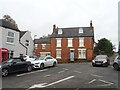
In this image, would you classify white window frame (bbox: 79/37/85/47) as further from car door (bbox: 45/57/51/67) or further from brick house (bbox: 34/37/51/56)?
car door (bbox: 45/57/51/67)

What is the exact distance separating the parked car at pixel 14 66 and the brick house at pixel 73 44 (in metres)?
29.5

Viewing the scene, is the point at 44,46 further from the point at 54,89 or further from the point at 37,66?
the point at 54,89

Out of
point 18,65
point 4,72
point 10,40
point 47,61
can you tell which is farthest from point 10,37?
point 4,72

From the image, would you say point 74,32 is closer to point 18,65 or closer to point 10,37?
point 10,37

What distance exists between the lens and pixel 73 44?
51.3 m

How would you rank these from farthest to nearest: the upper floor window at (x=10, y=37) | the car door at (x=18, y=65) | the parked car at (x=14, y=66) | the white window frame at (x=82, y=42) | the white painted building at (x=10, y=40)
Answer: the white window frame at (x=82, y=42)
the upper floor window at (x=10, y=37)
the white painted building at (x=10, y=40)
the car door at (x=18, y=65)
the parked car at (x=14, y=66)

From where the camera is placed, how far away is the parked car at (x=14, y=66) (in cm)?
1802

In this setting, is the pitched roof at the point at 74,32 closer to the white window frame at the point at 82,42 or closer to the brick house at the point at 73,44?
the brick house at the point at 73,44

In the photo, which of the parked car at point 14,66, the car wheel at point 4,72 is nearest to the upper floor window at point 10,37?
the parked car at point 14,66

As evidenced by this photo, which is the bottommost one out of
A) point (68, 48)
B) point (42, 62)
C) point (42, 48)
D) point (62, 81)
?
point (62, 81)

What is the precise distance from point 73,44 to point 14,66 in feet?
108

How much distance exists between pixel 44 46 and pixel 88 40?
64.8ft

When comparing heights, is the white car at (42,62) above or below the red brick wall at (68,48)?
below

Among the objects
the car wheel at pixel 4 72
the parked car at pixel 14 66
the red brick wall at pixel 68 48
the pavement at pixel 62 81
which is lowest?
the pavement at pixel 62 81
